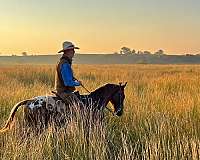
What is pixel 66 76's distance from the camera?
22.7 feet

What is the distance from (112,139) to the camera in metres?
6.76

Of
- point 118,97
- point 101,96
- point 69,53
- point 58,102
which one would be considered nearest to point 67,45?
point 69,53

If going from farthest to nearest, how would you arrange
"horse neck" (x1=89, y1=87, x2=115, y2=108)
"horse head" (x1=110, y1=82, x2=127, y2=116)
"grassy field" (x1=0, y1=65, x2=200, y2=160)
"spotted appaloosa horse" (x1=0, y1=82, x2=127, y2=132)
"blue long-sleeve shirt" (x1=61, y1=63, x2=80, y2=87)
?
"horse head" (x1=110, y1=82, x2=127, y2=116), "horse neck" (x1=89, y1=87, x2=115, y2=108), "blue long-sleeve shirt" (x1=61, y1=63, x2=80, y2=87), "spotted appaloosa horse" (x1=0, y1=82, x2=127, y2=132), "grassy field" (x1=0, y1=65, x2=200, y2=160)

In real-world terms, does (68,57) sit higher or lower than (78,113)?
higher

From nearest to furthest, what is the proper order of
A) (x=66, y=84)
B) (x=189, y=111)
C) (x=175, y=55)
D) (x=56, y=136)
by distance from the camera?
(x=56, y=136) < (x=66, y=84) < (x=189, y=111) < (x=175, y=55)

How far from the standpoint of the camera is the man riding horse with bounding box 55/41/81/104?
6895 millimetres

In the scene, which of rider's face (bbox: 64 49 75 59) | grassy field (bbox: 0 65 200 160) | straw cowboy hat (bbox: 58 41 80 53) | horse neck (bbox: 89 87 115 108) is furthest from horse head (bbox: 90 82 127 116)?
straw cowboy hat (bbox: 58 41 80 53)

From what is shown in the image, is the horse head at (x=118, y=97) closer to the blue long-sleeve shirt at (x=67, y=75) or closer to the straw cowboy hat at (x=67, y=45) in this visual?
the blue long-sleeve shirt at (x=67, y=75)

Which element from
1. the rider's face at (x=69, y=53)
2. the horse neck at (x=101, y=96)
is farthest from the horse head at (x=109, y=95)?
the rider's face at (x=69, y=53)

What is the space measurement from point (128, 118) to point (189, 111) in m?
1.25

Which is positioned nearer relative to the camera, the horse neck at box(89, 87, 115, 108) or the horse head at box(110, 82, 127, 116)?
the horse neck at box(89, 87, 115, 108)

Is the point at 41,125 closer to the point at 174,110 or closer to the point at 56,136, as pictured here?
the point at 56,136

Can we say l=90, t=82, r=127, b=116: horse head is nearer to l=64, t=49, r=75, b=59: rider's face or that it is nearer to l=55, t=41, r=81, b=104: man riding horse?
l=55, t=41, r=81, b=104: man riding horse

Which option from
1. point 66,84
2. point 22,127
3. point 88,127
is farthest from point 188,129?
point 22,127
